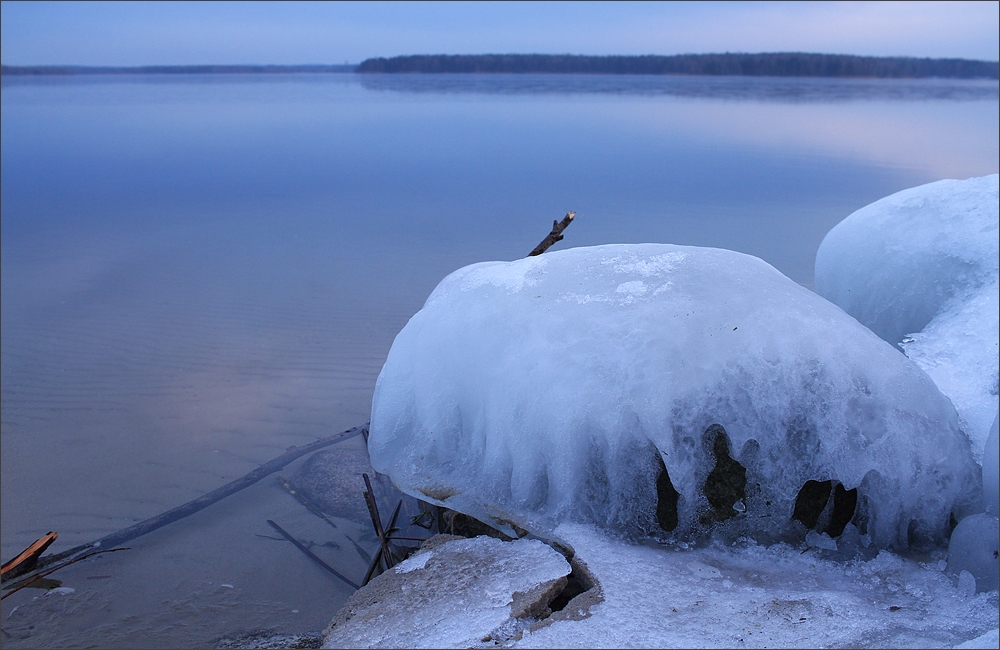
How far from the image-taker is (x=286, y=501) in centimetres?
351

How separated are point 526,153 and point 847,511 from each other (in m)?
14.4

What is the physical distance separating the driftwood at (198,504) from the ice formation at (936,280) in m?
2.79

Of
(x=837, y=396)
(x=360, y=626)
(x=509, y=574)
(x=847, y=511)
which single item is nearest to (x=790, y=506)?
(x=847, y=511)

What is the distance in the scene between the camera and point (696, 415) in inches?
95.7

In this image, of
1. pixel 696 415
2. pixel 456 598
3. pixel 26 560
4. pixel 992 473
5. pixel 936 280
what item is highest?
pixel 936 280

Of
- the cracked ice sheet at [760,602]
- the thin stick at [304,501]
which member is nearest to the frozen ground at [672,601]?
the cracked ice sheet at [760,602]

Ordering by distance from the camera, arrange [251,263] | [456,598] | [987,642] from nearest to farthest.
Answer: [987,642] → [456,598] → [251,263]

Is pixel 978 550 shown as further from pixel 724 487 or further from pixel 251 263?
pixel 251 263

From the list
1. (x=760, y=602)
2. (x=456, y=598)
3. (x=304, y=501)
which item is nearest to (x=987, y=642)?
(x=760, y=602)

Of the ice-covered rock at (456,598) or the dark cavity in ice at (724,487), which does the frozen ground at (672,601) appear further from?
the dark cavity in ice at (724,487)

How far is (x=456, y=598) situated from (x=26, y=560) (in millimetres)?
1923

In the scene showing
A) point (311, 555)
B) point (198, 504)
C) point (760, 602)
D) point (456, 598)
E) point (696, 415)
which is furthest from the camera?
point (198, 504)

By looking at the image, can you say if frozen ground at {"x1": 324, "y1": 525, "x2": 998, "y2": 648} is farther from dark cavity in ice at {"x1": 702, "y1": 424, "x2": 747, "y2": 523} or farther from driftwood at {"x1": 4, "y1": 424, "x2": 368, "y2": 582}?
driftwood at {"x1": 4, "y1": 424, "x2": 368, "y2": 582}

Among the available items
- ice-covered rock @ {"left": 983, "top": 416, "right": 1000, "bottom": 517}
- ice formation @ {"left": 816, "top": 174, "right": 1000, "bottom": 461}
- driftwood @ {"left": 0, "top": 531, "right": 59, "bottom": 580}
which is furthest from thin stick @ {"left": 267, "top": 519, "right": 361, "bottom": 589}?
ice formation @ {"left": 816, "top": 174, "right": 1000, "bottom": 461}
